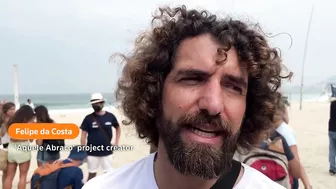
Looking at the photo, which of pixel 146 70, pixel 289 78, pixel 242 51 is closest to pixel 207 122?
pixel 242 51

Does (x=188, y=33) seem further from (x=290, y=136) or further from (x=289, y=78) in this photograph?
(x=290, y=136)

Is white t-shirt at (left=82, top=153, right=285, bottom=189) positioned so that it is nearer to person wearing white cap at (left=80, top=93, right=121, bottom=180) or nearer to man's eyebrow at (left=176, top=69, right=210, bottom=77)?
man's eyebrow at (left=176, top=69, right=210, bottom=77)

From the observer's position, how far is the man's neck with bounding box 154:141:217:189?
56.3 inches

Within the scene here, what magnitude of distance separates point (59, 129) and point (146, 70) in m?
4.32

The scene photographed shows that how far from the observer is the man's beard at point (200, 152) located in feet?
4.40

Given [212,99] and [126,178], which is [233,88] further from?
[126,178]

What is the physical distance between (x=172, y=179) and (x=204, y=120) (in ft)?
1.04

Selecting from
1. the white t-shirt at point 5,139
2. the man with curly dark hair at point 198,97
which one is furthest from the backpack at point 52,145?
the man with curly dark hair at point 198,97

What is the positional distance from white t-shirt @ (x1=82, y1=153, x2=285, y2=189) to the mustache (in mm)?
244

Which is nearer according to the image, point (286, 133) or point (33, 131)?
point (286, 133)

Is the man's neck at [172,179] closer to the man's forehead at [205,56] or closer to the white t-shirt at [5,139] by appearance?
the man's forehead at [205,56]

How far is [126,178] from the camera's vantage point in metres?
1.55

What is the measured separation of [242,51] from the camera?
1561 mm

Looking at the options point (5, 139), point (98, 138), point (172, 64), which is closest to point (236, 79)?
point (172, 64)
